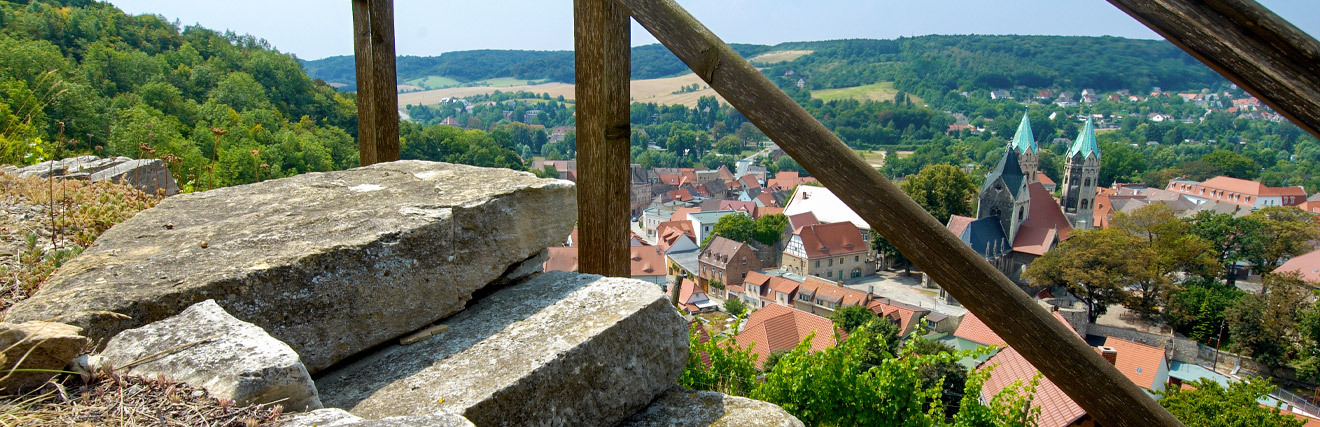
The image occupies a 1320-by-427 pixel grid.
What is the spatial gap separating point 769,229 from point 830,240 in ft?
15.8

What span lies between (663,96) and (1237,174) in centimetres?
8189

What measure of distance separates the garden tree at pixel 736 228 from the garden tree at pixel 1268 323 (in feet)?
91.3

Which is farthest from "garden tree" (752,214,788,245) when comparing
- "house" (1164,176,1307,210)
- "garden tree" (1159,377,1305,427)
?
"house" (1164,176,1307,210)

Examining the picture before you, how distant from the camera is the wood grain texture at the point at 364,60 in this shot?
8.90ft

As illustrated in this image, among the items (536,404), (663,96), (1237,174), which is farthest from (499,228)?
(663,96)

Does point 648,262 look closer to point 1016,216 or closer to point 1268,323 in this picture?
point 1016,216

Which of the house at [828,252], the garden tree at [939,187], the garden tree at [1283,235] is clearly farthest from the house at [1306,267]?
the house at [828,252]

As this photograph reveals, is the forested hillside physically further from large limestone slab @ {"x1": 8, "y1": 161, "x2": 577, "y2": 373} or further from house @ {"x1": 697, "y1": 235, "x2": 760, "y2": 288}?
house @ {"x1": 697, "y1": 235, "x2": 760, "y2": 288}

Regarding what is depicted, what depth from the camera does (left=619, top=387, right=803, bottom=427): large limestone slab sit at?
1.77m

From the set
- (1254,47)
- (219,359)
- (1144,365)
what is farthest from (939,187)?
(219,359)

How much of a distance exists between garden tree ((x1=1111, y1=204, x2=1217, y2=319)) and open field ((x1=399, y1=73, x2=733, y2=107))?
78828 mm

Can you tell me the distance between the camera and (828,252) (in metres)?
48.9

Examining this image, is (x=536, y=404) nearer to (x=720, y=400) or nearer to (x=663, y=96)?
(x=720, y=400)

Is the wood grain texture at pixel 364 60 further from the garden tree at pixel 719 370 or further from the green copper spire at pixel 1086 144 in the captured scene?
the green copper spire at pixel 1086 144
